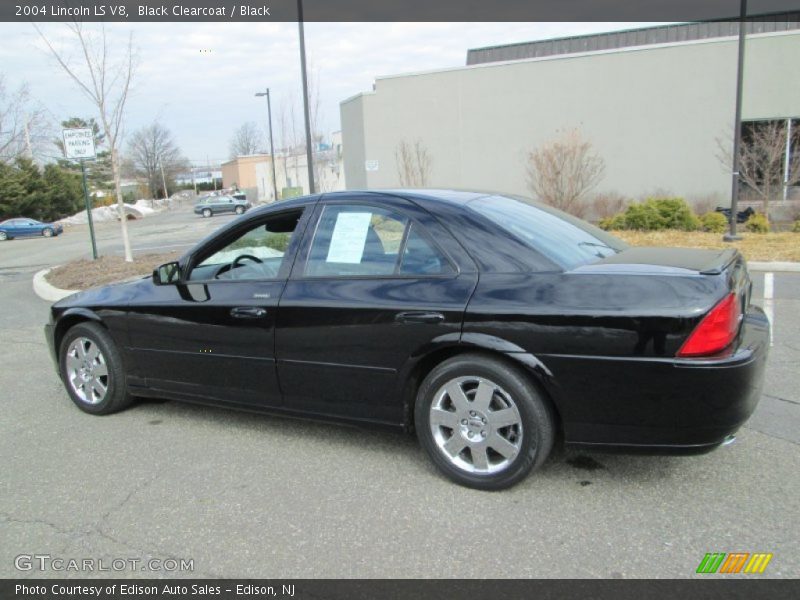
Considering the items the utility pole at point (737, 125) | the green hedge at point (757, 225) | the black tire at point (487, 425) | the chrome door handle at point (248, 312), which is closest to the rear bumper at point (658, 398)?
the black tire at point (487, 425)

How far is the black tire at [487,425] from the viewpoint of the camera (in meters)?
3.18

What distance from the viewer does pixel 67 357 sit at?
4922 millimetres

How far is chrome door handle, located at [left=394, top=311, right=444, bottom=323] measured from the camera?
336 centimetres

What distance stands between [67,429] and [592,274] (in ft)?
12.4

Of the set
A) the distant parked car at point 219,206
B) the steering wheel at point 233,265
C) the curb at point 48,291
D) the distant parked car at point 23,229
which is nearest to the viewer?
the steering wheel at point 233,265

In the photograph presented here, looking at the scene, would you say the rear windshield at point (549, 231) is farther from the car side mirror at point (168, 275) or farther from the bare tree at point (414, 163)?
the bare tree at point (414, 163)

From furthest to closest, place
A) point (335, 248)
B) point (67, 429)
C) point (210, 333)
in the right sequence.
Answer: point (67, 429) → point (210, 333) → point (335, 248)

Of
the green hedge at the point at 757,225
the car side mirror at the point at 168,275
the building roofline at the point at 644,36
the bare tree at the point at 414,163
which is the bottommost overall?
the green hedge at the point at 757,225

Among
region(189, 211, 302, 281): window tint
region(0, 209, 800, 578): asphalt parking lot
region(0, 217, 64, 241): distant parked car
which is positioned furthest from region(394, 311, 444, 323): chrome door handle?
region(0, 217, 64, 241): distant parked car

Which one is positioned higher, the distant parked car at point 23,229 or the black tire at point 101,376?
the black tire at point 101,376

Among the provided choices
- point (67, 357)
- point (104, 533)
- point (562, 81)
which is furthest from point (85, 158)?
point (562, 81)

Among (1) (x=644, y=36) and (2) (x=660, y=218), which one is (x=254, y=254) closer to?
(2) (x=660, y=218)

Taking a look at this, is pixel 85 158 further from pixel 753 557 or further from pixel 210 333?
pixel 753 557

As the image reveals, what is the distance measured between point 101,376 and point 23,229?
3566cm
